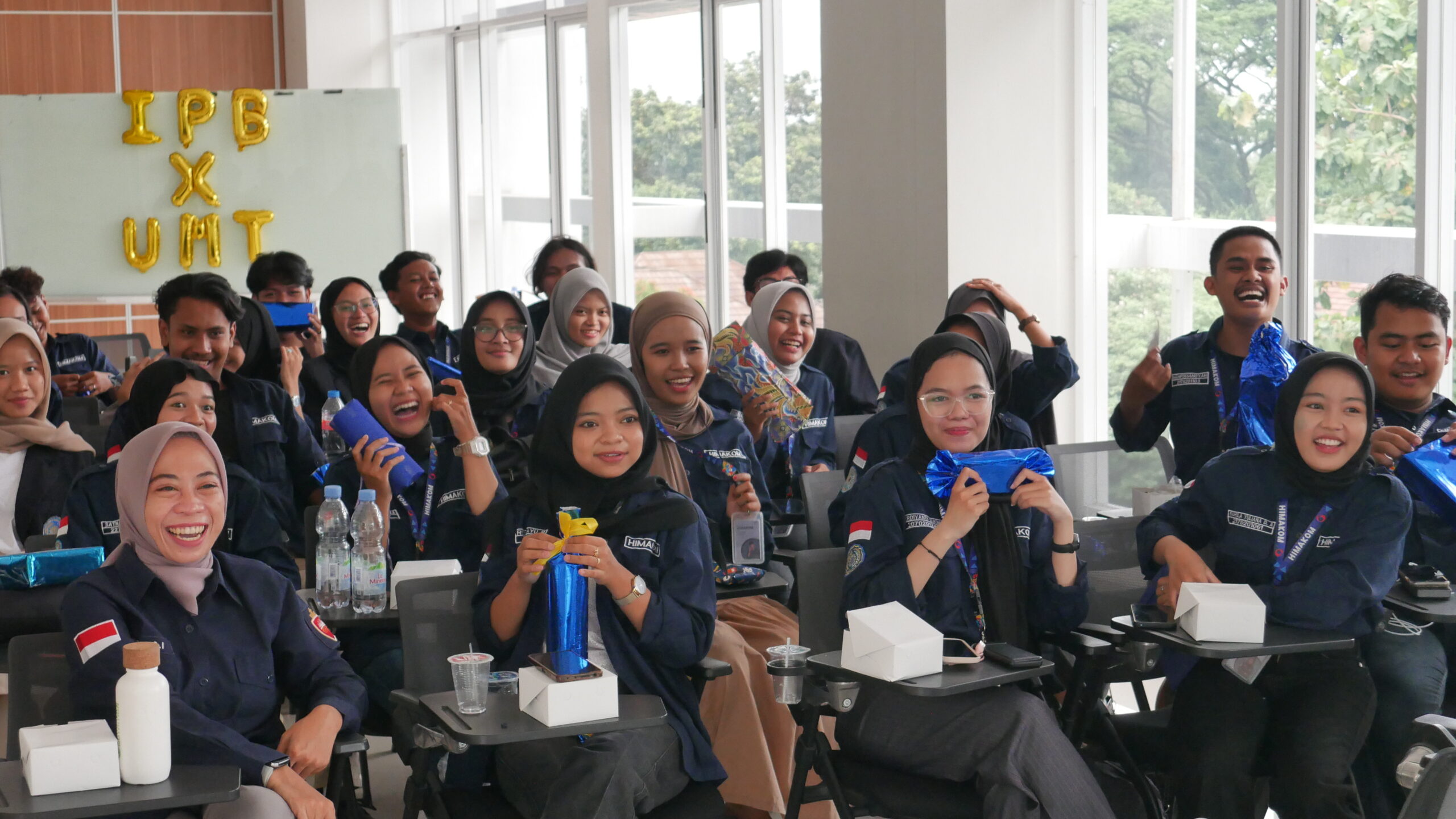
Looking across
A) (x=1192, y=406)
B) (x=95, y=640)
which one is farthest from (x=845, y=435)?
(x=95, y=640)

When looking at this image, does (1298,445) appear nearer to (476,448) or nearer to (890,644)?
(890,644)

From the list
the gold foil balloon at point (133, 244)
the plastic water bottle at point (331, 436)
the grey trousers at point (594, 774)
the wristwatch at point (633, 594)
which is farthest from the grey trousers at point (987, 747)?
the gold foil balloon at point (133, 244)

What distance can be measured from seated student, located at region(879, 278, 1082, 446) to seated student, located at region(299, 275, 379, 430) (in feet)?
6.85

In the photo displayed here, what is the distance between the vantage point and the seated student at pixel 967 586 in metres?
2.62

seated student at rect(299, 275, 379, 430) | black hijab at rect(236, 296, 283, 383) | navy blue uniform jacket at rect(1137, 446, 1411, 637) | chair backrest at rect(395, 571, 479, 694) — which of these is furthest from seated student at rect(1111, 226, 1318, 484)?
black hijab at rect(236, 296, 283, 383)

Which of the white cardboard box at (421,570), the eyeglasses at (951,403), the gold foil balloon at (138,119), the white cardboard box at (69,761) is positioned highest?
the gold foil balloon at (138,119)

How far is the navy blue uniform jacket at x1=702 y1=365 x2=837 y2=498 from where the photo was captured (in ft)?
14.1

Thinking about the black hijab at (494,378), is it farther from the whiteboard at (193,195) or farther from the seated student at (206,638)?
the whiteboard at (193,195)

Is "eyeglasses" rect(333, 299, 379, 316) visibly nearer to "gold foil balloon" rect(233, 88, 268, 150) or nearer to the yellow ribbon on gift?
the yellow ribbon on gift

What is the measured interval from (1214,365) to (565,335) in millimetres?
2263

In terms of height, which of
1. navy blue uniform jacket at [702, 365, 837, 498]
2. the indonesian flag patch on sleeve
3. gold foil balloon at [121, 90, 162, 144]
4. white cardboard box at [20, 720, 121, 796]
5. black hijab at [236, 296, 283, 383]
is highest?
gold foil balloon at [121, 90, 162, 144]

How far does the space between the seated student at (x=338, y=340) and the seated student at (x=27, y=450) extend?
1062 mm

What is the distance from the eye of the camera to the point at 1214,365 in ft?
13.3

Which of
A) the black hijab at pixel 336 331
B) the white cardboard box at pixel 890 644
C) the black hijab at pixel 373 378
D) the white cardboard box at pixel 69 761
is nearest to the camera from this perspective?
the white cardboard box at pixel 69 761
